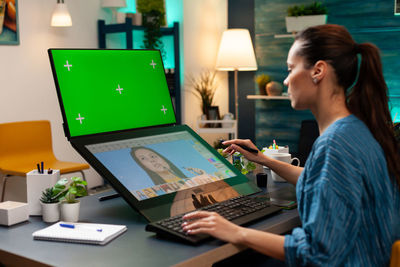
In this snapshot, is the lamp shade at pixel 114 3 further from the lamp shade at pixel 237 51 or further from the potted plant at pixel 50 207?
the potted plant at pixel 50 207

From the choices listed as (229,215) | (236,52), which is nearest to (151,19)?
(236,52)

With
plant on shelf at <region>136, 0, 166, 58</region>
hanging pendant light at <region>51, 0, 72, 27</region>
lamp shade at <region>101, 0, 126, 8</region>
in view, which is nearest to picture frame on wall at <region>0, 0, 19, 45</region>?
hanging pendant light at <region>51, 0, 72, 27</region>

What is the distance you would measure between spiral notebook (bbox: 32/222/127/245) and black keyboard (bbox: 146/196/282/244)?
0.33 ft

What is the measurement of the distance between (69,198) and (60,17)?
10.0ft

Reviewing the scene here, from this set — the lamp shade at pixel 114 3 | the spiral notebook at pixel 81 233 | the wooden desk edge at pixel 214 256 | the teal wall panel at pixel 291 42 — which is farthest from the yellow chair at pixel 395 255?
the lamp shade at pixel 114 3

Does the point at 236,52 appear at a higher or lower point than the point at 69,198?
higher

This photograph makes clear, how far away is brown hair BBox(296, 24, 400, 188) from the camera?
1259mm

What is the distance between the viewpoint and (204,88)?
535 cm

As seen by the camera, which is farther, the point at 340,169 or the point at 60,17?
the point at 60,17

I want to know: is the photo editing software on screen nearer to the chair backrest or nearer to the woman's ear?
the woman's ear

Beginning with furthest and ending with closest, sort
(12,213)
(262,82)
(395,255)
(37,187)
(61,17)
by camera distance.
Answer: (262,82), (61,17), (37,187), (12,213), (395,255)

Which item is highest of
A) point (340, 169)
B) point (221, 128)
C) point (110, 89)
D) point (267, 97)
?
point (110, 89)

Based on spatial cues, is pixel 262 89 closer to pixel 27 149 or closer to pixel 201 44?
pixel 201 44

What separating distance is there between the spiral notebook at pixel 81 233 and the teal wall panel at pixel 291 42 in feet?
12.6
